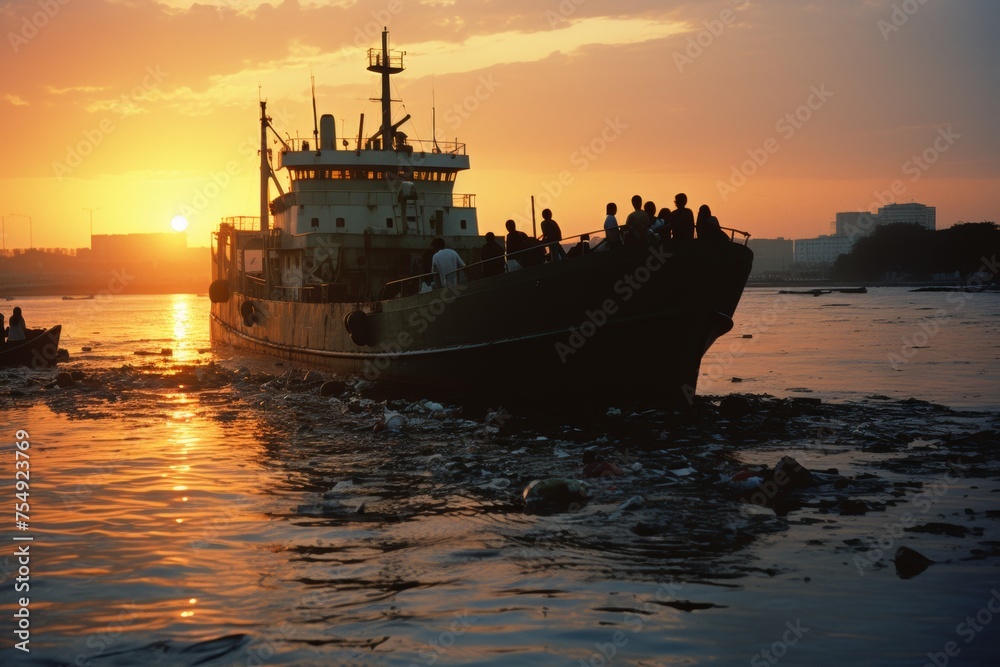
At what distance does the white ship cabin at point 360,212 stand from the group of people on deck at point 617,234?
5.95m

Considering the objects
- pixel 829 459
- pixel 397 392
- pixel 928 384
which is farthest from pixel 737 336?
pixel 829 459

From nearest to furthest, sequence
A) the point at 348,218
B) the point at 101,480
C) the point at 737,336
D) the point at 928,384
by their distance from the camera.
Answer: the point at 101,480
the point at 928,384
the point at 348,218
the point at 737,336

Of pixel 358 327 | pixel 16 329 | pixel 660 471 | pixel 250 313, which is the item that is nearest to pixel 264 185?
pixel 250 313

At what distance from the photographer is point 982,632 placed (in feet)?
19.0

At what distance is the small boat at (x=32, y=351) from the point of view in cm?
2612

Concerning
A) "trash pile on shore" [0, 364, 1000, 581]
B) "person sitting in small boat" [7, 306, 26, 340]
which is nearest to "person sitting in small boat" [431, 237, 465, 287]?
"trash pile on shore" [0, 364, 1000, 581]

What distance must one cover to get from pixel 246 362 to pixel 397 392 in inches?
442

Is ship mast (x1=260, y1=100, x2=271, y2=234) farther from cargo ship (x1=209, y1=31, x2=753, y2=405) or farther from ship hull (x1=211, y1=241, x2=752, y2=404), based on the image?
ship hull (x1=211, y1=241, x2=752, y2=404)

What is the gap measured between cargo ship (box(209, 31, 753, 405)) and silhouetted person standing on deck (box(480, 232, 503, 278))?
0.26 ft

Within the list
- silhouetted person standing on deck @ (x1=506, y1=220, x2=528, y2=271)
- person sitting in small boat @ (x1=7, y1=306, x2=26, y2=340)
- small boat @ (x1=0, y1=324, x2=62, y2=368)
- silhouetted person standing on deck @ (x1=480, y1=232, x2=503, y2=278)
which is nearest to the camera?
silhouetted person standing on deck @ (x1=506, y1=220, x2=528, y2=271)

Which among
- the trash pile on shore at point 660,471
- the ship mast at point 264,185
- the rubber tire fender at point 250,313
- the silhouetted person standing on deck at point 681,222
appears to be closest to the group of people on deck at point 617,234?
the silhouetted person standing on deck at point 681,222

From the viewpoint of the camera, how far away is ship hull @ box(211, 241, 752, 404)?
46.8 ft

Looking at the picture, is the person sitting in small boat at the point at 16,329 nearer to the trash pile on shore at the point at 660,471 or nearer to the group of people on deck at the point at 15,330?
the group of people on deck at the point at 15,330

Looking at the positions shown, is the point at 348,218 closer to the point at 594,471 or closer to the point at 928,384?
the point at 928,384
